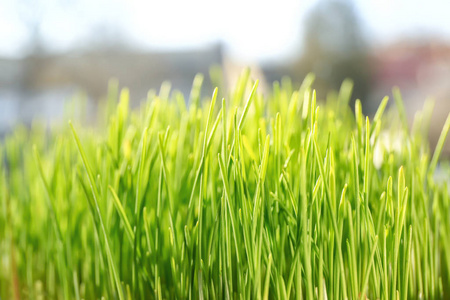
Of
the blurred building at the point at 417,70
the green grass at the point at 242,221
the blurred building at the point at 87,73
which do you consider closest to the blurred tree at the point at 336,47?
the blurred building at the point at 417,70

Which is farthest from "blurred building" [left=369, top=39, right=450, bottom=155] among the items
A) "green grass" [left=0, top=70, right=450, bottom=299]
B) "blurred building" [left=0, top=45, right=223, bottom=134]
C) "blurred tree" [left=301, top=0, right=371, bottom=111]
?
"green grass" [left=0, top=70, right=450, bottom=299]

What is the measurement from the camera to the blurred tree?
242cm

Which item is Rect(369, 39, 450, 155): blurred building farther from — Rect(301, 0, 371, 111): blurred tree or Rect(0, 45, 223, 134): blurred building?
Rect(0, 45, 223, 134): blurred building

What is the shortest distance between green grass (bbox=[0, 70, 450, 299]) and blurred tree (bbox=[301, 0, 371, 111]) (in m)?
2.13

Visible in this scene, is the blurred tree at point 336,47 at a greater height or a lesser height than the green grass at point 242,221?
greater

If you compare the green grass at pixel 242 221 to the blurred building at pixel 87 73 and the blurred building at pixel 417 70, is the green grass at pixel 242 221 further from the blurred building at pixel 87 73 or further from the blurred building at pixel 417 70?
the blurred building at pixel 87 73

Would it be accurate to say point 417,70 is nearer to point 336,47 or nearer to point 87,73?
point 336,47

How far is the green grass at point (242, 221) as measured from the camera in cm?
22

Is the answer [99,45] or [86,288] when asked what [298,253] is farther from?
[99,45]

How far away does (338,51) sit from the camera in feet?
8.18

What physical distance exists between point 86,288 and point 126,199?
9cm

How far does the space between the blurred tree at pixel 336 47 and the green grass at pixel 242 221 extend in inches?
84.0

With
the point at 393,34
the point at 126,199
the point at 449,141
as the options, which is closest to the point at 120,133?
the point at 126,199

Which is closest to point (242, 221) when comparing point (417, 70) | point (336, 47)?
point (417, 70)
